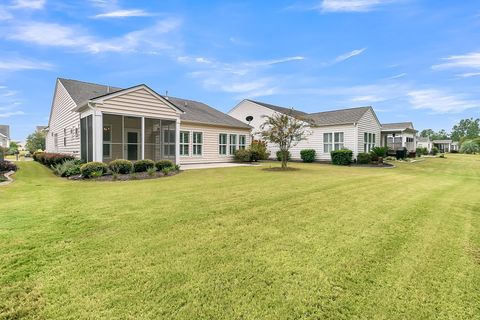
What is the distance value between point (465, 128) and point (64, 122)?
145172mm

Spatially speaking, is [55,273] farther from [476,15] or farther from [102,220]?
[476,15]

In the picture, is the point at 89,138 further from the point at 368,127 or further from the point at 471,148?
the point at 471,148

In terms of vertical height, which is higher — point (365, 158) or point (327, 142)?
point (327, 142)

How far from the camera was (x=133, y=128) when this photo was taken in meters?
17.0

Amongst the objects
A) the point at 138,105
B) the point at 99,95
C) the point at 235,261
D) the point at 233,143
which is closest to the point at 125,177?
the point at 138,105

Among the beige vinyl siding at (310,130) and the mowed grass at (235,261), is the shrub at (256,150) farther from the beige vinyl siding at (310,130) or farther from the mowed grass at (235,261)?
the mowed grass at (235,261)

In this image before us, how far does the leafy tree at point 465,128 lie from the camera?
337ft

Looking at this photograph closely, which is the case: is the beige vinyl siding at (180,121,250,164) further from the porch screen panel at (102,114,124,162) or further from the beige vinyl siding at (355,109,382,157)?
the beige vinyl siding at (355,109,382,157)

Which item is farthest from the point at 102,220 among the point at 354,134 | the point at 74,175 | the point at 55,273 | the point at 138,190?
the point at 354,134

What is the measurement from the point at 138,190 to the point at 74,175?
559 centimetres

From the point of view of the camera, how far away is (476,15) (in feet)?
37.9

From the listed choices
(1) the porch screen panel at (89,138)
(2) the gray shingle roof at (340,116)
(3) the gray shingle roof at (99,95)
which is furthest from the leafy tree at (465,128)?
(1) the porch screen panel at (89,138)

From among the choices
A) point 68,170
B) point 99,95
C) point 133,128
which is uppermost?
point 99,95

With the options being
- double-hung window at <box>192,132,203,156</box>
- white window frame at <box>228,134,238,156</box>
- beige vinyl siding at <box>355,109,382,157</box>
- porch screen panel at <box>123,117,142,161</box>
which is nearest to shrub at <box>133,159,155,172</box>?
porch screen panel at <box>123,117,142,161</box>
